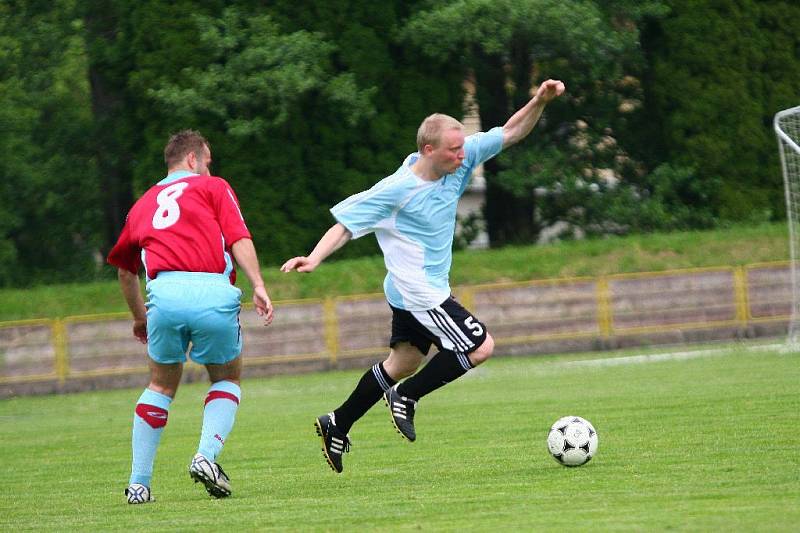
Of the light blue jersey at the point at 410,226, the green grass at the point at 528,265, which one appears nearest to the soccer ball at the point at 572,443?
the light blue jersey at the point at 410,226

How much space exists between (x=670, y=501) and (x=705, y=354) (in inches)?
513

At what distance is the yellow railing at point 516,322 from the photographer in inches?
855

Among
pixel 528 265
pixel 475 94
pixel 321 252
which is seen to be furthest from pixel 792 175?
pixel 321 252

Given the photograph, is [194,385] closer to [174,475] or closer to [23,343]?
[23,343]

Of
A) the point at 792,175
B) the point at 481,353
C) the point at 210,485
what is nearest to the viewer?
the point at 210,485

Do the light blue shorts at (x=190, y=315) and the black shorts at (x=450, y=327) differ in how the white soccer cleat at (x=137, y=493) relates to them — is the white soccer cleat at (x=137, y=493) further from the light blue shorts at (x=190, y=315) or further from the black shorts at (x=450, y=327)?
the black shorts at (x=450, y=327)

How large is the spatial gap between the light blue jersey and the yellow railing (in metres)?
14.0

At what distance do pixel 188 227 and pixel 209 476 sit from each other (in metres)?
1.30

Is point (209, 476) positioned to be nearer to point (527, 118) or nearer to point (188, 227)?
point (188, 227)

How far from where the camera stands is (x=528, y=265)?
23406 millimetres

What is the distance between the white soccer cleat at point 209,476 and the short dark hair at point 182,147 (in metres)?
1.63

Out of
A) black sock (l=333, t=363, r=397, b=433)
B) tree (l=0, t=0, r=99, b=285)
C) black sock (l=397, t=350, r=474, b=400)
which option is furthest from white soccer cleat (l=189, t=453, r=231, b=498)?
tree (l=0, t=0, r=99, b=285)

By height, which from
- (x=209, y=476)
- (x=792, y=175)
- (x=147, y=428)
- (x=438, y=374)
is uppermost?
(x=438, y=374)

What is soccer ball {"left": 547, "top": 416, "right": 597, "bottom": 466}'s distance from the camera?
7.58 metres
